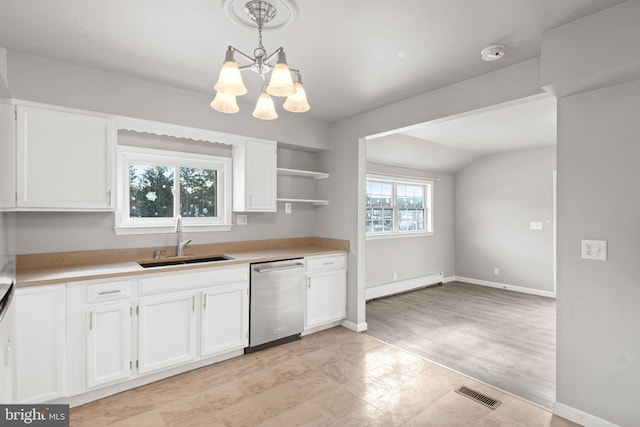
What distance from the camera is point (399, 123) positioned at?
3256 millimetres

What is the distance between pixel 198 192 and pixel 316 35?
2.06m

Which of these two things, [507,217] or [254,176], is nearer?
[254,176]

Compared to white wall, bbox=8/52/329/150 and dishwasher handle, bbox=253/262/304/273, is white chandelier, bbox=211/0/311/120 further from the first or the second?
dishwasher handle, bbox=253/262/304/273

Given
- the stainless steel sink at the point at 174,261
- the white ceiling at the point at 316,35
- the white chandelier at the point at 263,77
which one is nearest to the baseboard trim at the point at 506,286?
the white ceiling at the point at 316,35

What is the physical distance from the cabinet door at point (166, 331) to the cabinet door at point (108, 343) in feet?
0.31

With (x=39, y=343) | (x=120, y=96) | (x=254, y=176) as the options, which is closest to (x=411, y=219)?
(x=254, y=176)

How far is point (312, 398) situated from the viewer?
92.0 inches

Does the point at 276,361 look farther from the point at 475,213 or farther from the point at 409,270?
the point at 475,213

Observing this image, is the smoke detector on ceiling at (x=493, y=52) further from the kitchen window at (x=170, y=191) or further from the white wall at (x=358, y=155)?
the kitchen window at (x=170, y=191)

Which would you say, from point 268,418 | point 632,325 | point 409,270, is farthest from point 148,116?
point 409,270

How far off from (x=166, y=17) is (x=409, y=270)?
507 centimetres

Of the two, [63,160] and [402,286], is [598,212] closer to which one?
[402,286]

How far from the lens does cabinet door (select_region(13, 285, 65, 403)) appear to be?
1996mm

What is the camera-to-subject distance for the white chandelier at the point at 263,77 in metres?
1.56
